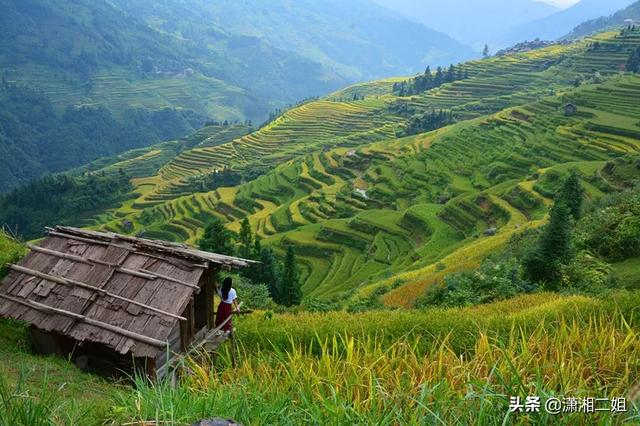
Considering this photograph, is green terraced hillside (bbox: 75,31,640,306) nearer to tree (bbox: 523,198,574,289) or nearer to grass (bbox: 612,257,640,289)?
tree (bbox: 523,198,574,289)

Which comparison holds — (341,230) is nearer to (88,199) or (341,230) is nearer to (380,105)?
(88,199)

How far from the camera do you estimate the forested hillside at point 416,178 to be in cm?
3394

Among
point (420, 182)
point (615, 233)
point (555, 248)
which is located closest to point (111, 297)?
point (555, 248)

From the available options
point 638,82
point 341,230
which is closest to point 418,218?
point 341,230

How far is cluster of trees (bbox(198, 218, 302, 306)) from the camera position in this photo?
25.5 m

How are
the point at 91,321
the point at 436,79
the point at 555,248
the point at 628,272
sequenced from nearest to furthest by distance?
the point at 91,321 → the point at 628,272 → the point at 555,248 → the point at 436,79

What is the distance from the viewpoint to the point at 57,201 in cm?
7631

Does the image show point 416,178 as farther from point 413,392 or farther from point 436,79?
point 436,79

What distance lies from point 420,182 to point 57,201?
196 feet

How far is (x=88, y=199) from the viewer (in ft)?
245

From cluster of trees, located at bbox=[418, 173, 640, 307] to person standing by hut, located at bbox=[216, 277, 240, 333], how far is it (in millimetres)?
6944

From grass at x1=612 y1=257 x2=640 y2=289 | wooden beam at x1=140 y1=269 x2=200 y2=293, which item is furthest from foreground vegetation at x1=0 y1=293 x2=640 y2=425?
grass at x1=612 y1=257 x2=640 y2=289

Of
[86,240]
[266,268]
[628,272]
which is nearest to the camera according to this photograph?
[86,240]

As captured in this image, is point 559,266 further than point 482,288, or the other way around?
point 482,288
